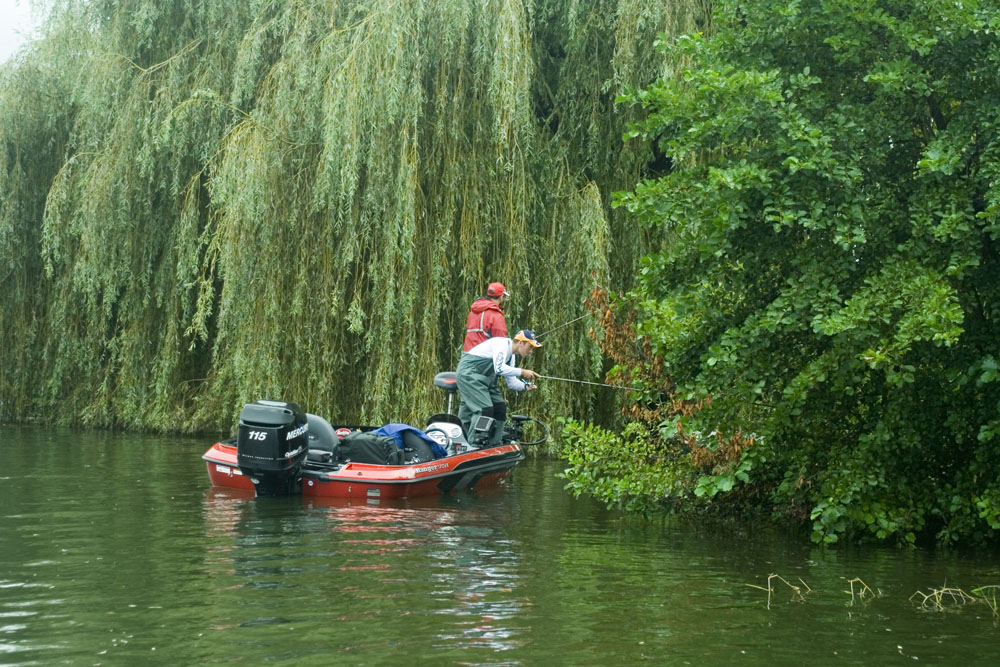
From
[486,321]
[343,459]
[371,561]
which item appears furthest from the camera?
[486,321]

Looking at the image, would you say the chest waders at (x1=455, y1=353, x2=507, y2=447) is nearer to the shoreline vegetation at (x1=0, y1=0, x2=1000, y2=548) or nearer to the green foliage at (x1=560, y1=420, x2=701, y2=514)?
the shoreline vegetation at (x1=0, y1=0, x2=1000, y2=548)

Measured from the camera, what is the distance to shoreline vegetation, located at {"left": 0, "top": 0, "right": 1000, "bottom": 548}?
26.8 feet

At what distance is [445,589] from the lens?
7070 millimetres

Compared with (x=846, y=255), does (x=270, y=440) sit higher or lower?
lower

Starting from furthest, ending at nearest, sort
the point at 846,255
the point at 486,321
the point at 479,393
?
the point at 486,321 → the point at 479,393 → the point at 846,255

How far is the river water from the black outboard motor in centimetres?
32

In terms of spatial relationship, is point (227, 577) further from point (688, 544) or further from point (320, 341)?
point (320, 341)

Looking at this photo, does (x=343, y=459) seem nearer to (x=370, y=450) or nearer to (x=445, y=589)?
(x=370, y=450)

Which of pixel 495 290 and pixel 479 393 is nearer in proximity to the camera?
pixel 479 393

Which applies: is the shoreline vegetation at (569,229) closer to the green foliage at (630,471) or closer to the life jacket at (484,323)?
the green foliage at (630,471)

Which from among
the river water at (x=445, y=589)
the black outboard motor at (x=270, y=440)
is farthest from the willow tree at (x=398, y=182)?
the river water at (x=445, y=589)

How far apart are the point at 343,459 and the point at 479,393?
1.78 m

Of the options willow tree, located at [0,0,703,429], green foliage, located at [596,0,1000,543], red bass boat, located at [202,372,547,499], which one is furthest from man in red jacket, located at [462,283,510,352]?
green foliage, located at [596,0,1000,543]

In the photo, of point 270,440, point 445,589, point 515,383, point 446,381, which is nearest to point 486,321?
point 515,383
